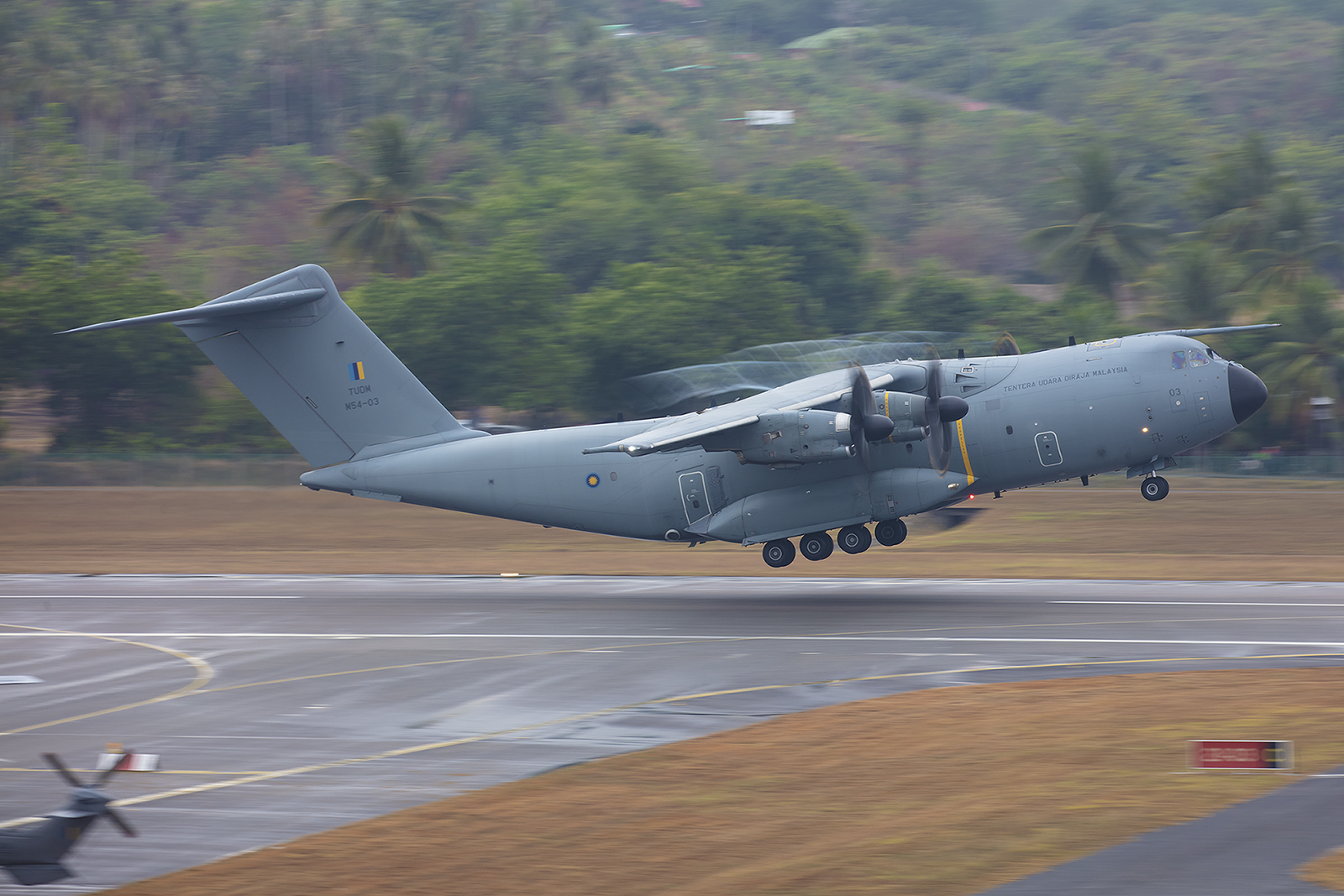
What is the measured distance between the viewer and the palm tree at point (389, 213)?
8650 cm

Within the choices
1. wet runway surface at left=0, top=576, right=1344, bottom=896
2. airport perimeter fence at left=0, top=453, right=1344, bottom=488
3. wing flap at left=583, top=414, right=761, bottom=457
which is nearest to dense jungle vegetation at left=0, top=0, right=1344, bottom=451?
airport perimeter fence at left=0, top=453, right=1344, bottom=488

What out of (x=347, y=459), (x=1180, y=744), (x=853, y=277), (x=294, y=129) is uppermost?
(x=294, y=129)

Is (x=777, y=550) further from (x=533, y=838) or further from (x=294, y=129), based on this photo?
(x=294, y=129)

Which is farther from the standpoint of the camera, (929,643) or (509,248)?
(509,248)

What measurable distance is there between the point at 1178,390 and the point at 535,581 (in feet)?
53.9

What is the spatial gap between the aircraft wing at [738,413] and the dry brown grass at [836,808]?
8159mm

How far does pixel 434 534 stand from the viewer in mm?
45750

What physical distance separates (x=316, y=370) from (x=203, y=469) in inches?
1187

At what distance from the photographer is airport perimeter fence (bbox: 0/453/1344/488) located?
5591 cm

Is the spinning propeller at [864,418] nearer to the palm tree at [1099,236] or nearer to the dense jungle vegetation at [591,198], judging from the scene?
the dense jungle vegetation at [591,198]

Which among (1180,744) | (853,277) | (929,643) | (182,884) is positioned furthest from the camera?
(853,277)

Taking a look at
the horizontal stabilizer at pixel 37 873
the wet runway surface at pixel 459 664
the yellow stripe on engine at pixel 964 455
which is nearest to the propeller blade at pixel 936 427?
the yellow stripe on engine at pixel 964 455

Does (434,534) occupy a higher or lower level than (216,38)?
lower

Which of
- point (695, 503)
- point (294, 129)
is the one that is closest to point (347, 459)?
point (695, 503)
